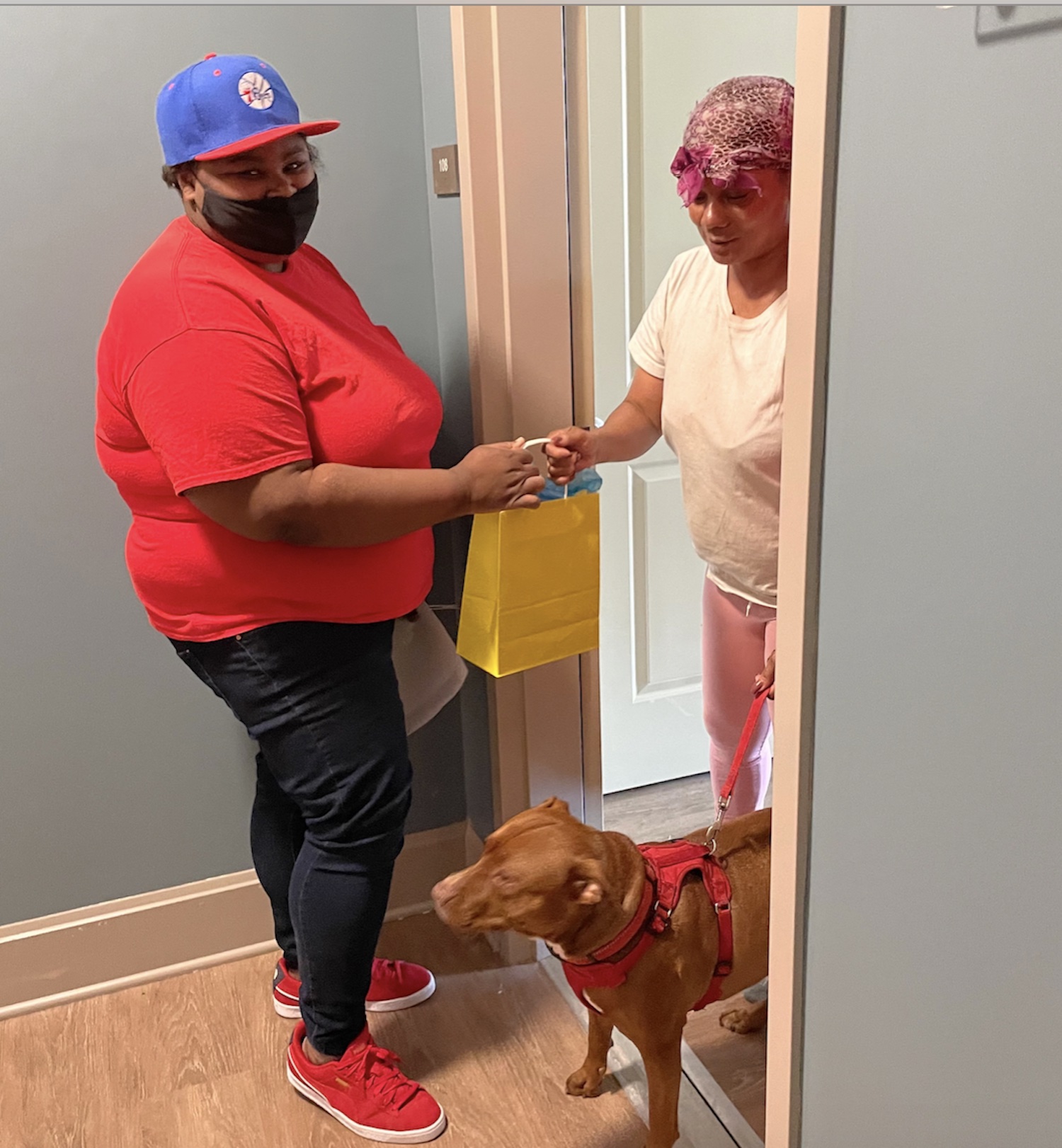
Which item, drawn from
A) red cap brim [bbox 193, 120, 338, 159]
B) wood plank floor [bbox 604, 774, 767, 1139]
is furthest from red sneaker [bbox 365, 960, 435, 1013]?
red cap brim [bbox 193, 120, 338, 159]

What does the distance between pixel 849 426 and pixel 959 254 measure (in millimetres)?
161

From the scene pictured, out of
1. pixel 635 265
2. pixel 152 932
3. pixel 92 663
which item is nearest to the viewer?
pixel 92 663

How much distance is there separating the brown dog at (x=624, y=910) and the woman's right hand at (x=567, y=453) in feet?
1.57

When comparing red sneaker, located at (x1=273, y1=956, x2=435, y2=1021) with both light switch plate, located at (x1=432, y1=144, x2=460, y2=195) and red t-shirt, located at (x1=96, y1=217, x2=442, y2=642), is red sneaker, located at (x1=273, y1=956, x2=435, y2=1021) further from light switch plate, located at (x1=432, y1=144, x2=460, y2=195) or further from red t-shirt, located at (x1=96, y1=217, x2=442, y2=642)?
light switch plate, located at (x1=432, y1=144, x2=460, y2=195)

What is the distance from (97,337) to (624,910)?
1.23m

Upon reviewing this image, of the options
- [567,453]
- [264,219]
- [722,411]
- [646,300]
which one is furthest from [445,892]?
[646,300]

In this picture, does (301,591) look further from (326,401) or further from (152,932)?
(152,932)

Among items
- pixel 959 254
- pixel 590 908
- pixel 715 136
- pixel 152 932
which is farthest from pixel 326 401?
pixel 152 932

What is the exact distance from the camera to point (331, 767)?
144cm

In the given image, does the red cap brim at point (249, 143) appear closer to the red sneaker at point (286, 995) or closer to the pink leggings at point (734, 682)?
the pink leggings at point (734, 682)

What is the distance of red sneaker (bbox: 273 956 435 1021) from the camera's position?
183cm

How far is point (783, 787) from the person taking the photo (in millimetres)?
963

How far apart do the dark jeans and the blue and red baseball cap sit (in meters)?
A: 0.62

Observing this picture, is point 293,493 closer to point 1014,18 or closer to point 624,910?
point 624,910
